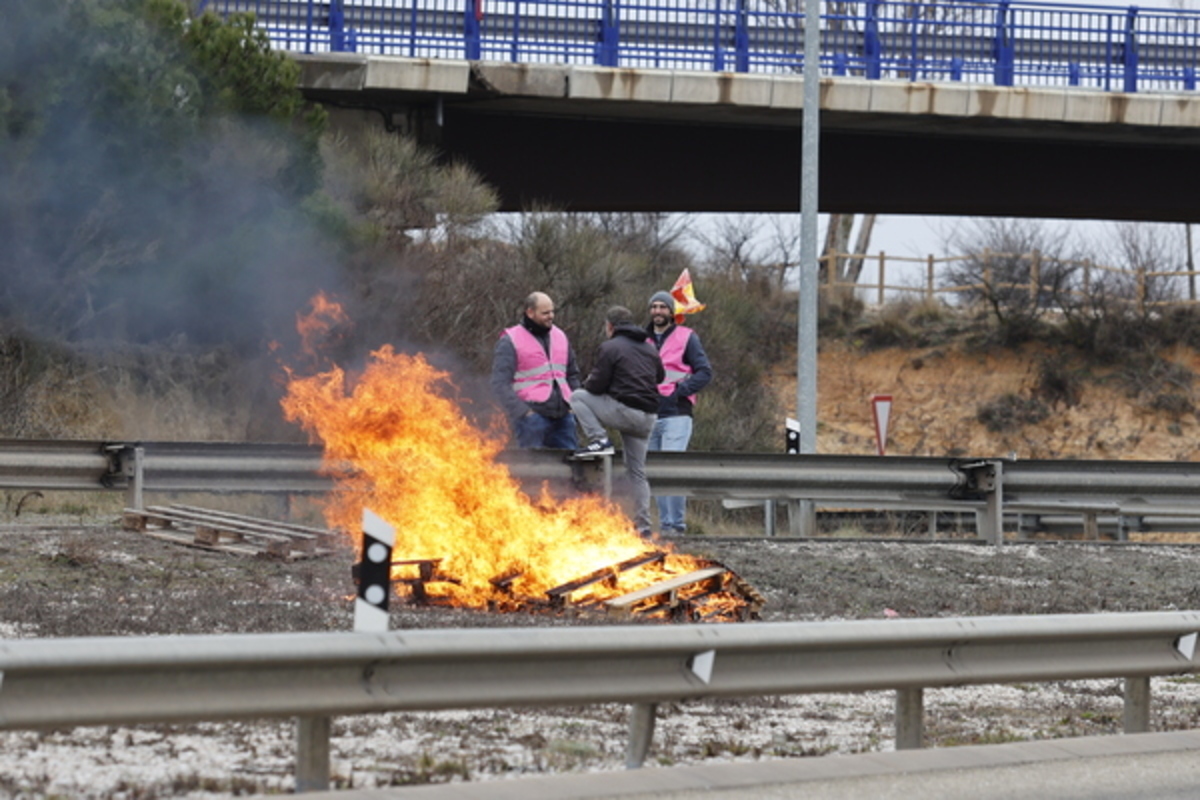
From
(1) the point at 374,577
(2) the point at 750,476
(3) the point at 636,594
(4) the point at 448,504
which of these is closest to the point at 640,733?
(1) the point at 374,577

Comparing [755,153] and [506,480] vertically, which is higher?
[755,153]

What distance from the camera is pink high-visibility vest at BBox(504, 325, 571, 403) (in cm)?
1364

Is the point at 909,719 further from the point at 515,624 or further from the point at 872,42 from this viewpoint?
the point at 872,42

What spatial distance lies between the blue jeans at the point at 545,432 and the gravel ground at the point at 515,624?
135 centimetres

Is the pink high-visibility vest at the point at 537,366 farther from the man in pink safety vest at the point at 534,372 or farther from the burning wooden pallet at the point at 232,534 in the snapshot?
the burning wooden pallet at the point at 232,534

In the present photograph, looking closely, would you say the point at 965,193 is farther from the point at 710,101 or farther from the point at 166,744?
the point at 166,744

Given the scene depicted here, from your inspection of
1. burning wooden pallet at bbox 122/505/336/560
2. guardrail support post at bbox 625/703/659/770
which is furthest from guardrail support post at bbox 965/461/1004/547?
guardrail support post at bbox 625/703/659/770

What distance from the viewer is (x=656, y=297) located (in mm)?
15133

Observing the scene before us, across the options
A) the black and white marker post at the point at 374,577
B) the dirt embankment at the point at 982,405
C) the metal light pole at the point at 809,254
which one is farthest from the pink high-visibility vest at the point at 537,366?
the dirt embankment at the point at 982,405

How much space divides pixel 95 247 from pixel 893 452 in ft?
68.9

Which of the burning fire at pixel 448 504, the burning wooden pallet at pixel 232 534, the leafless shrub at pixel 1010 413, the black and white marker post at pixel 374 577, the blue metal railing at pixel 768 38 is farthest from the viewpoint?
the leafless shrub at pixel 1010 413

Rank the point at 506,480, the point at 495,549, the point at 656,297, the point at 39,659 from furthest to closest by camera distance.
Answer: the point at 656,297 → the point at 506,480 → the point at 495,549 → the point at 39,659

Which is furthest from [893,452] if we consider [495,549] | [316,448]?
[495,549]

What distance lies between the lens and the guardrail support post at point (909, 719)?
6.31 meters
